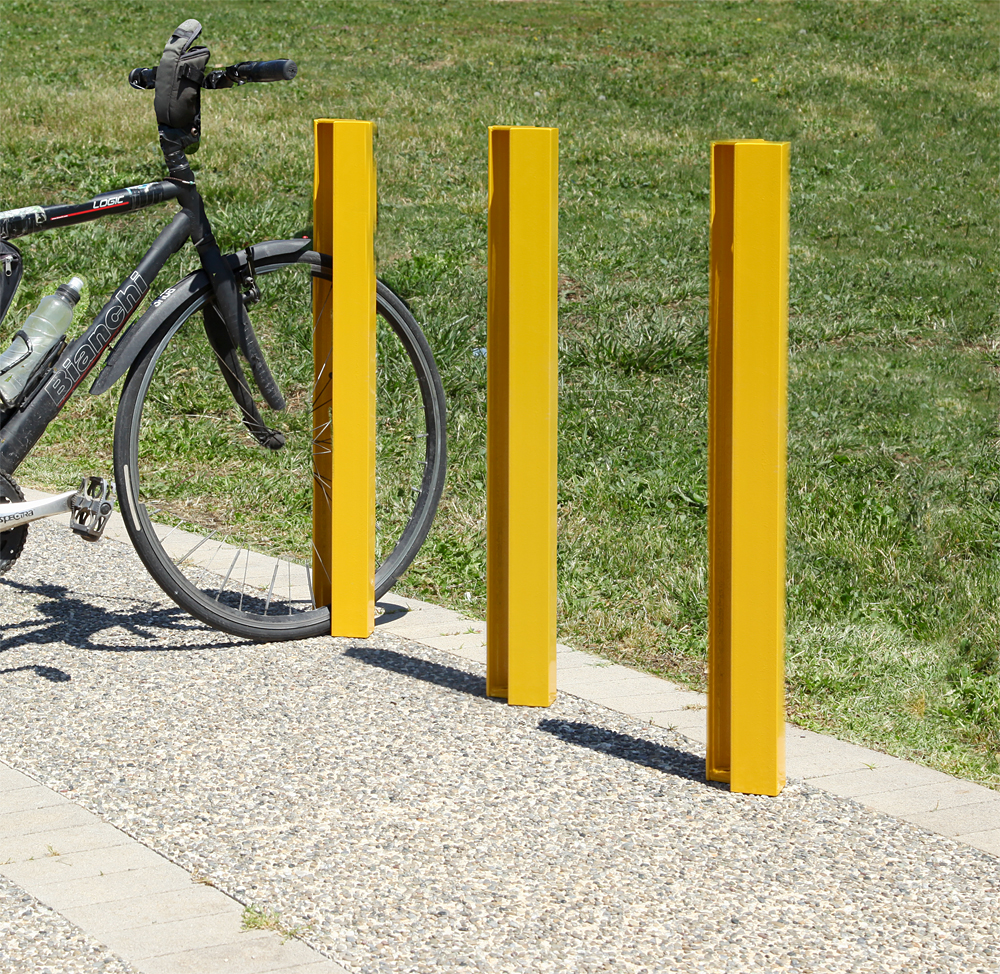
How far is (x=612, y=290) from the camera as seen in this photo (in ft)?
30.8

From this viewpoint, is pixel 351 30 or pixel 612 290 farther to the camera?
pixel 351 30

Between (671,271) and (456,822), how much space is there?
7.21 meters

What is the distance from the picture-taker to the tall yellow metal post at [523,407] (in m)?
3.67

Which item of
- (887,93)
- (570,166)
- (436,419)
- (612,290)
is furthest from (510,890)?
(887,93)

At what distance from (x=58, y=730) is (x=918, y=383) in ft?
19.6

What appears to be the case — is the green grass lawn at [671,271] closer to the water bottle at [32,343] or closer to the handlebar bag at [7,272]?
the water bottle at [32,343]

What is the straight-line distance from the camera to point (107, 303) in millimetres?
4277

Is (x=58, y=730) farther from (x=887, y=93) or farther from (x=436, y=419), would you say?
(x=887, y=93)

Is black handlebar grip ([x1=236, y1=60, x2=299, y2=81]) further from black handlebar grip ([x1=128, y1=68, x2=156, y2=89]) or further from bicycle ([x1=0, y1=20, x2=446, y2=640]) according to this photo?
black handlebar grip ([x1=128, y1=68, x2=156, y2=89])

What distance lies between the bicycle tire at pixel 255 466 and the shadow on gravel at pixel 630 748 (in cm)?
105

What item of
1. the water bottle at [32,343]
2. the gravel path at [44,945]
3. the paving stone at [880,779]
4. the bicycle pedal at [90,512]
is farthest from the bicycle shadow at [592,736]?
the gravel path at [44,945]

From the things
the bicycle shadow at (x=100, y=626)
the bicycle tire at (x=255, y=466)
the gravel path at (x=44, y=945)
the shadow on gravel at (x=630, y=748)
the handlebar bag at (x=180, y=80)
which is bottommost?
the shadow on gravel at (x=630, y=748)

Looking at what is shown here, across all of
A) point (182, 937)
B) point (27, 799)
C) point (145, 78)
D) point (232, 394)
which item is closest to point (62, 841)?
point (27, 799)

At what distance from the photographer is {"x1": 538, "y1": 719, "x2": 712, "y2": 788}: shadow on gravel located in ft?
11.6
